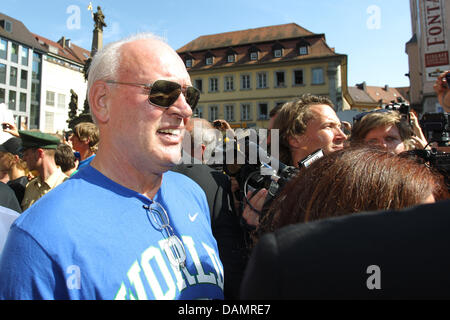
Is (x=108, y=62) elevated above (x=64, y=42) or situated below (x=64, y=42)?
below

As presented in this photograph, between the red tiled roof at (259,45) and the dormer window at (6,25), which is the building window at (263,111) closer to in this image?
the red tiled roof at (259,45)

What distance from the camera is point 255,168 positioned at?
2316 millimetres

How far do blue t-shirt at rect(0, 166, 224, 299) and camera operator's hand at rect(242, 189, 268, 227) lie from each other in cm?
52

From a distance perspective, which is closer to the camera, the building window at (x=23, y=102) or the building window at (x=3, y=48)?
the building window at (x=3, y=48)

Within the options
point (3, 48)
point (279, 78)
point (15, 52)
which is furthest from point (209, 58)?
point (3, 48)

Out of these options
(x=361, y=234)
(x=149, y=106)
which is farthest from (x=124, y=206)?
(x=361, y=234)

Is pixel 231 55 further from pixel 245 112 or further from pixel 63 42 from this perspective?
pixel 63 42

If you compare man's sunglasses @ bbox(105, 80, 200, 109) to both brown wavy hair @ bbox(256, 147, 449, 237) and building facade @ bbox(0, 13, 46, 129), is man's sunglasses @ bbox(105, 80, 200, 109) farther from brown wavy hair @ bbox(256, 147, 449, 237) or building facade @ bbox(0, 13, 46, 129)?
building facade @ bbox(0, 13, 46, 129)

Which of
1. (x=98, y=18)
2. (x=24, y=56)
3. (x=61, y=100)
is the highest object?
(x=24, y=56)

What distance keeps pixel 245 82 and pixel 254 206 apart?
39.6 metres

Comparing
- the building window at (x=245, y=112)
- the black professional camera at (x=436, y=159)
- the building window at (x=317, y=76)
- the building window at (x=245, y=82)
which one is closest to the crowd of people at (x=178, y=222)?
the black professional camera at (x=436, y=159)

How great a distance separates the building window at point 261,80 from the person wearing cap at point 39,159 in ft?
121

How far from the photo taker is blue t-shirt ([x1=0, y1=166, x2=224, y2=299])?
1097 millimetres

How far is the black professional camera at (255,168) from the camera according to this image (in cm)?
188
